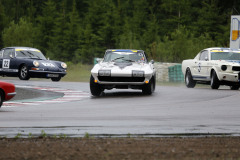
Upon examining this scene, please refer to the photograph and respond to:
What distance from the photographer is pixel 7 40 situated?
58.7 m

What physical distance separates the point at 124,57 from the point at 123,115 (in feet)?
22.0

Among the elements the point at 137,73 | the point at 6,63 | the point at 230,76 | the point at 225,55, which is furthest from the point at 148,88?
the point at 6,63

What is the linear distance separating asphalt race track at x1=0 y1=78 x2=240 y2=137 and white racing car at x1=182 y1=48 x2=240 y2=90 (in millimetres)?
2249

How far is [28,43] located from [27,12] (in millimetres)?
39871

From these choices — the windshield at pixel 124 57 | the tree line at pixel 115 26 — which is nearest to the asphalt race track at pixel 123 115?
the windshield at pixel 124 57

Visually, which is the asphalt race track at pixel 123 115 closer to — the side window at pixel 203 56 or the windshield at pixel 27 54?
the side window at pixel 203 56

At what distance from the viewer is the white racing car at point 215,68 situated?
19.9m

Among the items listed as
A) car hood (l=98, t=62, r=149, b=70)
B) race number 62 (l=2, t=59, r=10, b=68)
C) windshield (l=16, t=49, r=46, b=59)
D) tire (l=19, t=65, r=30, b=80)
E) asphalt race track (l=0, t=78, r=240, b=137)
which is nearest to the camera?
asphalt race track (l=0, t=78, r=240, b=137)

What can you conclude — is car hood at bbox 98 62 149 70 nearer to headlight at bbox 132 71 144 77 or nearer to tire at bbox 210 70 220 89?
headlight at bbox 132 71 144 77

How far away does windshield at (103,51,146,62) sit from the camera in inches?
712

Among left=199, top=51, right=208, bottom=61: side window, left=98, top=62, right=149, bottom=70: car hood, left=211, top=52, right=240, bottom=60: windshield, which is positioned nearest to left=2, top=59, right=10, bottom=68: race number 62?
left=199, top=51, right=208, bottom=61: side window

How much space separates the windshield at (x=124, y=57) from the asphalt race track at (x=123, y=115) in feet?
4.10

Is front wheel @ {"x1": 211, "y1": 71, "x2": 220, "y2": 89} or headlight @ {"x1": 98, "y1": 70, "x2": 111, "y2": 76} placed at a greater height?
headlight @ {"x1": 98, "y1": 70, "x2": 111, "y2": 76}

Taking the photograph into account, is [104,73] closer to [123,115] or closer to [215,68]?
[123,115]
